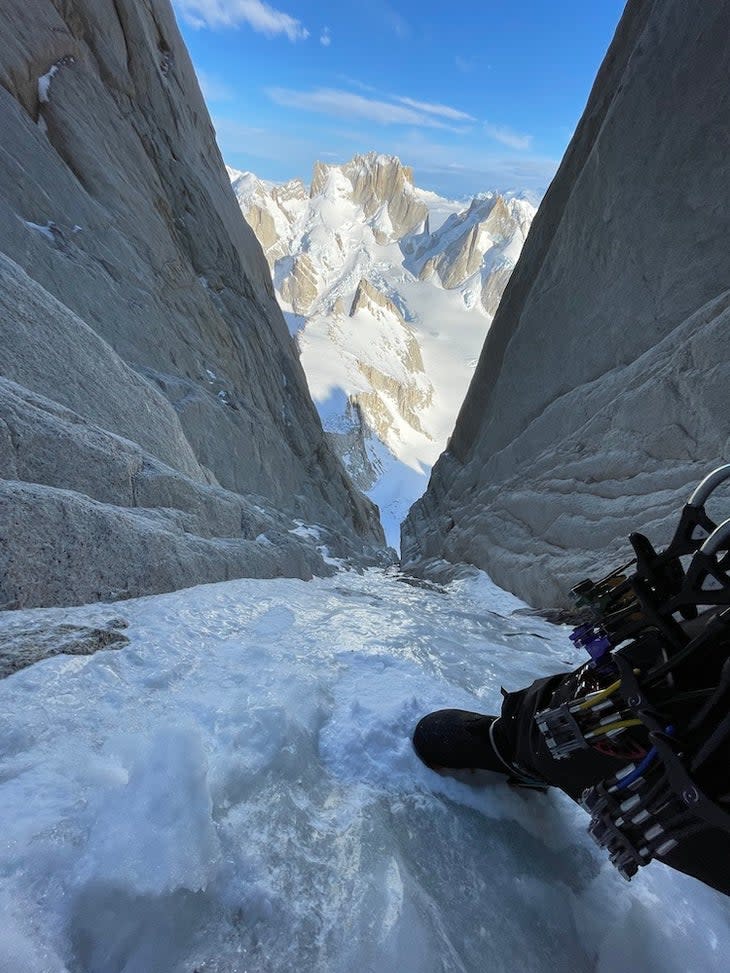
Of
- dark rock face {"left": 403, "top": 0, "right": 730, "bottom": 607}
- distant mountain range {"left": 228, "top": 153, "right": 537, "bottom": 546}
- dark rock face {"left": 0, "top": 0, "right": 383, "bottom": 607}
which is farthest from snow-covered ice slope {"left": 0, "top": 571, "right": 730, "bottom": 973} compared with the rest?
distant mountain range {"left": 228, "top": 153, "right": 537, "bottom": 546}

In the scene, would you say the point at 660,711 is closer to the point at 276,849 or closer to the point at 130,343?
the point at 276,849

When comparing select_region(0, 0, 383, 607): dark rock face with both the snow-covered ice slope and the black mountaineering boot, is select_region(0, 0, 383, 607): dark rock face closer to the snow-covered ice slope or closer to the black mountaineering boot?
the snow-covered ice slope

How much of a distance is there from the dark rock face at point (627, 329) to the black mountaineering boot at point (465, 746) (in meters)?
5.32

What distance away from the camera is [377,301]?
14162 centimetres

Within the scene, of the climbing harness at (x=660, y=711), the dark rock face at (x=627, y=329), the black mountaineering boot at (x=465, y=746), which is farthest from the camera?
the dark rock face at (x=627, y=329)

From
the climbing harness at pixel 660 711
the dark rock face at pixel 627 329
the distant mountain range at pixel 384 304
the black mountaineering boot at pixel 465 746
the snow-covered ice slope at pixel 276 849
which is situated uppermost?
the distant mountain range at pixel 384 304

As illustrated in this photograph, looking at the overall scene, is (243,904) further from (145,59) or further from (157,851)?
(145,59)

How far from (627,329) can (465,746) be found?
9.11m

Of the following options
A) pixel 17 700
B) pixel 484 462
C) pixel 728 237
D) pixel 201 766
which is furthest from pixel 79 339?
pixel 484 462

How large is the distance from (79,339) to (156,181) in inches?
553

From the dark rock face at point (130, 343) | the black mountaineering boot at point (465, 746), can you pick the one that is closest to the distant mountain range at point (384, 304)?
the dark rock face at point (130, 343)

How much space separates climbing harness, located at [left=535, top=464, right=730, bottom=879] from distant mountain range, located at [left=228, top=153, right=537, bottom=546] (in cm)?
8091

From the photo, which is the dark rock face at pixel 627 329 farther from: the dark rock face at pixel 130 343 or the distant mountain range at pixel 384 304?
the distant mountain range at pixel 384 304

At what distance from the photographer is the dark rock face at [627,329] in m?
7.25
